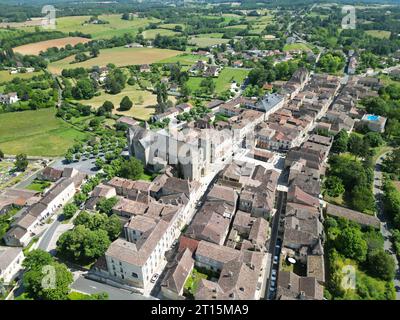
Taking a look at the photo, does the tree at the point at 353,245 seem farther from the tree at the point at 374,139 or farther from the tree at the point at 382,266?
the tree at the point at 374,139

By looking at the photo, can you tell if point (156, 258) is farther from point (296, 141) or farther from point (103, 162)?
point (296, 141)

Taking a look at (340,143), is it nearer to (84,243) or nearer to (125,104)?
(84,243)

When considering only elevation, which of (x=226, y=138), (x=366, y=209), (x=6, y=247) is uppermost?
(x=226, y=138)

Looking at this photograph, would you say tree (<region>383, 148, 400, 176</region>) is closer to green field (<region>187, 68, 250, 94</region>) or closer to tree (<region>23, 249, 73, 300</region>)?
tree (<region>23, 249, 73, 300</region>)

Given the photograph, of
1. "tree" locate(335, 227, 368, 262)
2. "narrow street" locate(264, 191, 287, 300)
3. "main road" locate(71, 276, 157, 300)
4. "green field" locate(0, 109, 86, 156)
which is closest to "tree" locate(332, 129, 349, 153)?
"narrow street" locate(264, 191, 287, 300)

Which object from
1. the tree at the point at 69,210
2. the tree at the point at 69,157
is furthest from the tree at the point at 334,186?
the tree at the point at 69,157

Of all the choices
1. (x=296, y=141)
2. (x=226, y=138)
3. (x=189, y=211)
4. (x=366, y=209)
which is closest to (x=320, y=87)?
(x=296, y=141)

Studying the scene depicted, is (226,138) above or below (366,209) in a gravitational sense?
above
